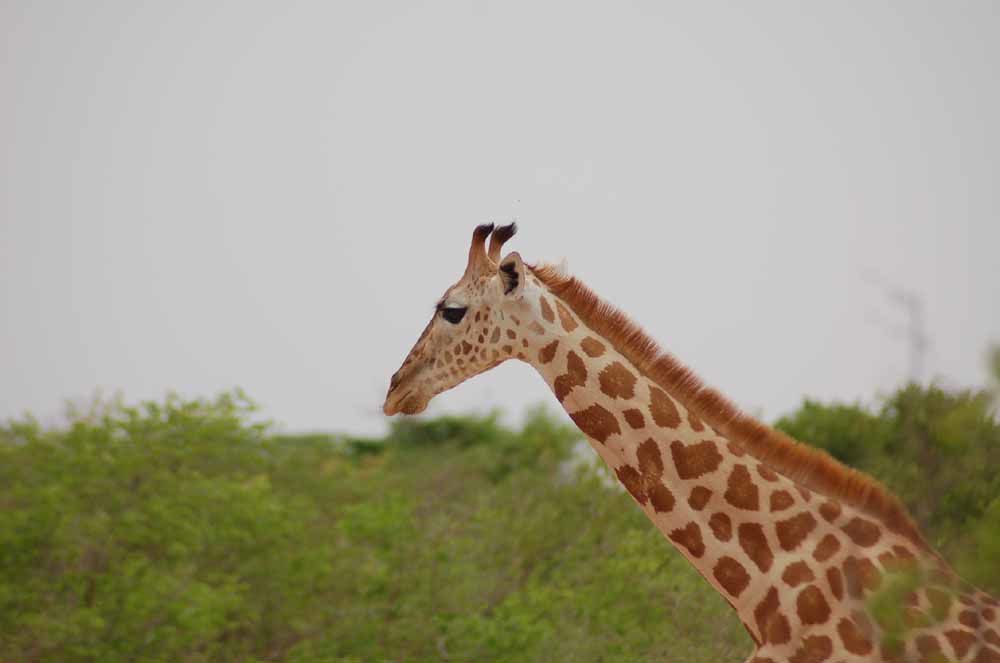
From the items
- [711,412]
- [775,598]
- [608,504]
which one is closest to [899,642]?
[775,598]

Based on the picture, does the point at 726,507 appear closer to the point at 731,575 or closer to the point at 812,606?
the point at 731,575

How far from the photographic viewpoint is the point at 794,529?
15.5 ft

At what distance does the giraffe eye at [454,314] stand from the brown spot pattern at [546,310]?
1.35 feet

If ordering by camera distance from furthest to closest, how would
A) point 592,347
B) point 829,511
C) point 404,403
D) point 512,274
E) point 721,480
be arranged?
point 404,403 → point 512,274 → point 592,347 → point 721,480 → point 829,511

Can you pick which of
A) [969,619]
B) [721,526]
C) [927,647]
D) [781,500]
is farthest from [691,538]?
[969,619]

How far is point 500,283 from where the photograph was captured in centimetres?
541

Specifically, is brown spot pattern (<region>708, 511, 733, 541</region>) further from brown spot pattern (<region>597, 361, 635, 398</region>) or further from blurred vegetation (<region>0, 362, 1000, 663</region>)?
blurred vegetation (<region>0, 362, 1000, 663</region>)

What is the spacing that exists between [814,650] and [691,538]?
2.24ft

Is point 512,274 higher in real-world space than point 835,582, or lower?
higher

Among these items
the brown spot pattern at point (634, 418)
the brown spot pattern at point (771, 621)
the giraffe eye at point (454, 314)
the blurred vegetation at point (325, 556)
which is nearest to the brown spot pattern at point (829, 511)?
the brown spot pattern at point (771, 621)

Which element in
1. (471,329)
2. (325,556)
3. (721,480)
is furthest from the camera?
(325,556)

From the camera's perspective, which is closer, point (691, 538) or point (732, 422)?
point (691, 538)

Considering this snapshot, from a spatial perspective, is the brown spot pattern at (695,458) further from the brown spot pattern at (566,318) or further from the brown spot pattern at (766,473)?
the brown spot pattern at (566,318)

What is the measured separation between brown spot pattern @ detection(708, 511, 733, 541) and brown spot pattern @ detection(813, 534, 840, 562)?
36cm
